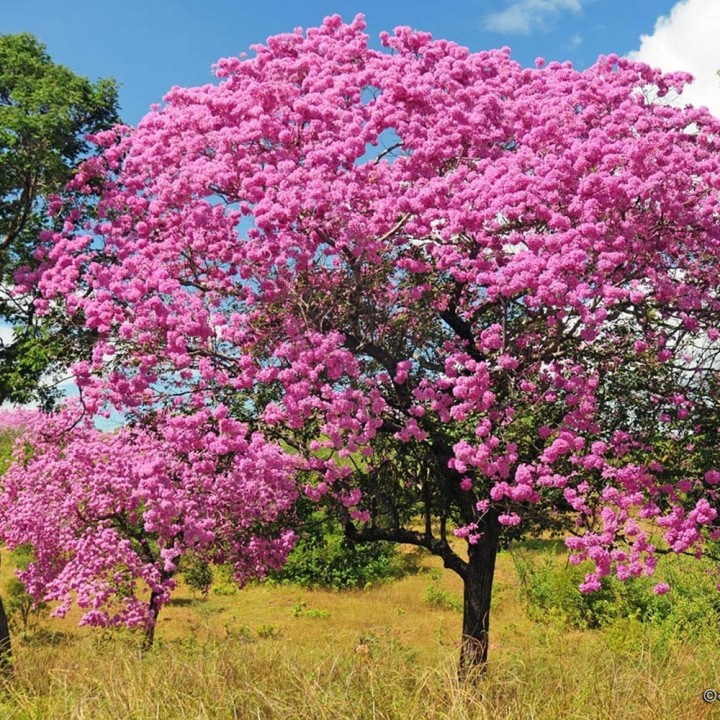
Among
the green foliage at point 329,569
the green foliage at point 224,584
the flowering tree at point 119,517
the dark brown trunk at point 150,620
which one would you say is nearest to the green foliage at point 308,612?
the green foliage at point 329,569

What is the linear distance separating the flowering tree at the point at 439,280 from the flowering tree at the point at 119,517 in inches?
85.8

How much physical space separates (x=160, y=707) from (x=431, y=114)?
32.6 ft

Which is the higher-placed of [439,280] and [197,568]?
[439,280]

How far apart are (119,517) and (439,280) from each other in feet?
28.8

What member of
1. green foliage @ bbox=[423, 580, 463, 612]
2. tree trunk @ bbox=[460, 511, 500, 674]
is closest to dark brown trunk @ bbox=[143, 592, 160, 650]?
tree trunk @ bbox=[460, 511, 500, 674]

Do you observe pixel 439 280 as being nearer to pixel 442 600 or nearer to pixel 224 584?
pixel 442 600

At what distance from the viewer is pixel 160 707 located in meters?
8.98

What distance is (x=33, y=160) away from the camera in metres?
14.9

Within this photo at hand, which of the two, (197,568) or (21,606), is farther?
(21,606)

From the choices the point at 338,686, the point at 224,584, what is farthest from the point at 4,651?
the point at 224,584

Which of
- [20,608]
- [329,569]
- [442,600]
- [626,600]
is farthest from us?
[329,569]

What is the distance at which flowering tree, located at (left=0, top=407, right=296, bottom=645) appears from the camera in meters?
15.4

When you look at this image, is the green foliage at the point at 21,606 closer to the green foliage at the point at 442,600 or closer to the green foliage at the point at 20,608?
the green foliage at the point at 20,608

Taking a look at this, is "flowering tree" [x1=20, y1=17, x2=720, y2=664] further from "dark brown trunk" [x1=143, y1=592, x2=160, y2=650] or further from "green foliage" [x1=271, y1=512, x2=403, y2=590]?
"green foliage" [x1=271, y1=512, x2=403, y2=590]
